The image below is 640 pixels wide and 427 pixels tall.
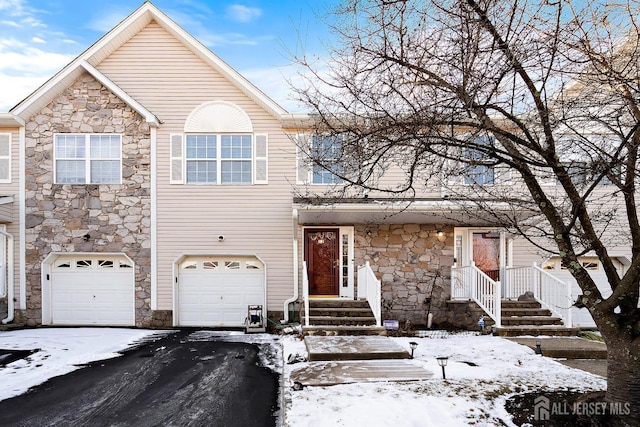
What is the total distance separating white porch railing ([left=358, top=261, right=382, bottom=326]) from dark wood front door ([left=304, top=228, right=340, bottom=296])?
0.72m

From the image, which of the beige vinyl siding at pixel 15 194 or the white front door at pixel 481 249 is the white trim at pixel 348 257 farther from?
the beige vinyl siding at pixel 15 194

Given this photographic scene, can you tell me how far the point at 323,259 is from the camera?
1104cm

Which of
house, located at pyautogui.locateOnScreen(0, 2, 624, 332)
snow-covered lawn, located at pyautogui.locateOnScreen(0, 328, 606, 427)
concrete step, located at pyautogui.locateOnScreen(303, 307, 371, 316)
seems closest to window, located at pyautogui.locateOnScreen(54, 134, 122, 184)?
house, located at pyautogui.locateOnScreen(0, 2, 624, 332)

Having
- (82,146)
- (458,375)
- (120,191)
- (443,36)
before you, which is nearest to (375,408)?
(458,375)

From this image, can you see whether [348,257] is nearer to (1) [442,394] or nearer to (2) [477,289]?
(2) [477,289]

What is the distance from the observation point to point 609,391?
410 cm

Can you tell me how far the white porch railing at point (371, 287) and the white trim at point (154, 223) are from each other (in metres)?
5.31

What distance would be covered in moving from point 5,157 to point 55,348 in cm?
560

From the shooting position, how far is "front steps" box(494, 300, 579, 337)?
891cm

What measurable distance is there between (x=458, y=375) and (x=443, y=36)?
4.31m

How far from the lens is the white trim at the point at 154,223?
1081 centimetres

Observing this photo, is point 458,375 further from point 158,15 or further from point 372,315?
point 158,15

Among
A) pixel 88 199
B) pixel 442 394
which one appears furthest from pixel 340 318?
pixel 88 199

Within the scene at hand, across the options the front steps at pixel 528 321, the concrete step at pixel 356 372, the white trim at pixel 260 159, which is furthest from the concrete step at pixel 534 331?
the white trim at pixel 260 159
